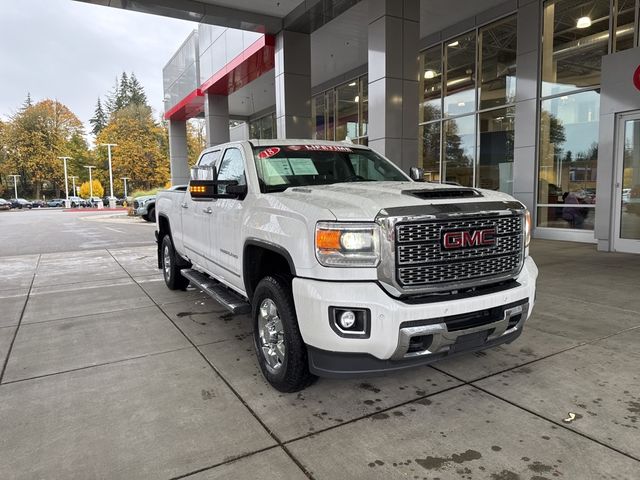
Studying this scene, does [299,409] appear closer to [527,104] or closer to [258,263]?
[258,263]

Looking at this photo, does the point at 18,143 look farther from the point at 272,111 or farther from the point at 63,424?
the point at 63,424

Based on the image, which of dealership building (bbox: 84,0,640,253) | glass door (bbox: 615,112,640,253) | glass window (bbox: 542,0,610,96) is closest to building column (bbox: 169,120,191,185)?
dealership building (bbox: 84,0,640,253)

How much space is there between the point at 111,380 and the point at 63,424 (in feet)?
2.30

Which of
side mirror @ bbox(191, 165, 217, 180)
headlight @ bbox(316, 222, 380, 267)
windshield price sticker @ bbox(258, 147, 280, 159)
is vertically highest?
windshield price sticker @ bbox(258, 147, 280, 159)

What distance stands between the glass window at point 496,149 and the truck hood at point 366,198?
11173 mm

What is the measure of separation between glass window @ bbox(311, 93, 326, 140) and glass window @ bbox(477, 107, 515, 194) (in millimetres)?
10523

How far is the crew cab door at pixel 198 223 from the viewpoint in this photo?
502cm

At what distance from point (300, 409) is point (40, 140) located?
275 ft

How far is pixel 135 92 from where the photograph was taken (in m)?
94.5

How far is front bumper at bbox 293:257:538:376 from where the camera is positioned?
279 centimetres

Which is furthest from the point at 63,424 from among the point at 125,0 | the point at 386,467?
the point at 125,0

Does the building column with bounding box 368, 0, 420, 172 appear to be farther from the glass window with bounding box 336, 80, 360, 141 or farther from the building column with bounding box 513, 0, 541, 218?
the glass window with bounding box 336, 80, 360, 141

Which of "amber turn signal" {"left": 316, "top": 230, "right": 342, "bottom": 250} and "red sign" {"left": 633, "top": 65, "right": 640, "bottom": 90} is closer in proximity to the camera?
"amber turn signal" {"left": 316, "top": 230, "right": 342, "bottom": 250}

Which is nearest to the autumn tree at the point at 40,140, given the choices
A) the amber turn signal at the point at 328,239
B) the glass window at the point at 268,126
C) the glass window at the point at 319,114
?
the glass window at the point at 268,126
